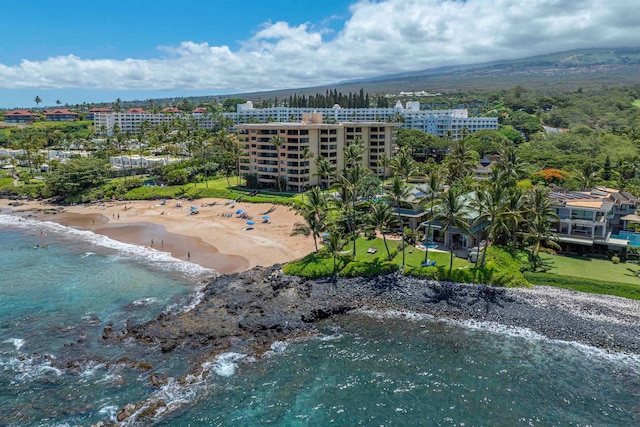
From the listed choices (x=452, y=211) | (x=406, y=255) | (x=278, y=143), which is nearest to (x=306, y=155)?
(x=278, y=143)

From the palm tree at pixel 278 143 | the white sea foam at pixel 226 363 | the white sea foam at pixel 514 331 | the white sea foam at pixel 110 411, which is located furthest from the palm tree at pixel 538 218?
the palm tree at pixel 278 143

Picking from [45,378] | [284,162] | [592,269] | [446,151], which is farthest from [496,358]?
[446,151]

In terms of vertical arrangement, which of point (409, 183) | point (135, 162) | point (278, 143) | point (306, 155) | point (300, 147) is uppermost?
point (278, 143)

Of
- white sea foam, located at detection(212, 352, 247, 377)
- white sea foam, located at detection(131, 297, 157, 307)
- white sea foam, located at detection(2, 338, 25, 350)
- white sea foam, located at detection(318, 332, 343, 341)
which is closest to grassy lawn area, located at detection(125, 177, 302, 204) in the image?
white sea foam, located at detection(131, 297, 157, 307)

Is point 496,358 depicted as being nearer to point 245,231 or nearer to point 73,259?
point 245,231

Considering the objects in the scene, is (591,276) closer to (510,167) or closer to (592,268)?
(592,268)

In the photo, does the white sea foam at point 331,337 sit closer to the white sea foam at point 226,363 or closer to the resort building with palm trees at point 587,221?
the white sea foam at point 226,363
